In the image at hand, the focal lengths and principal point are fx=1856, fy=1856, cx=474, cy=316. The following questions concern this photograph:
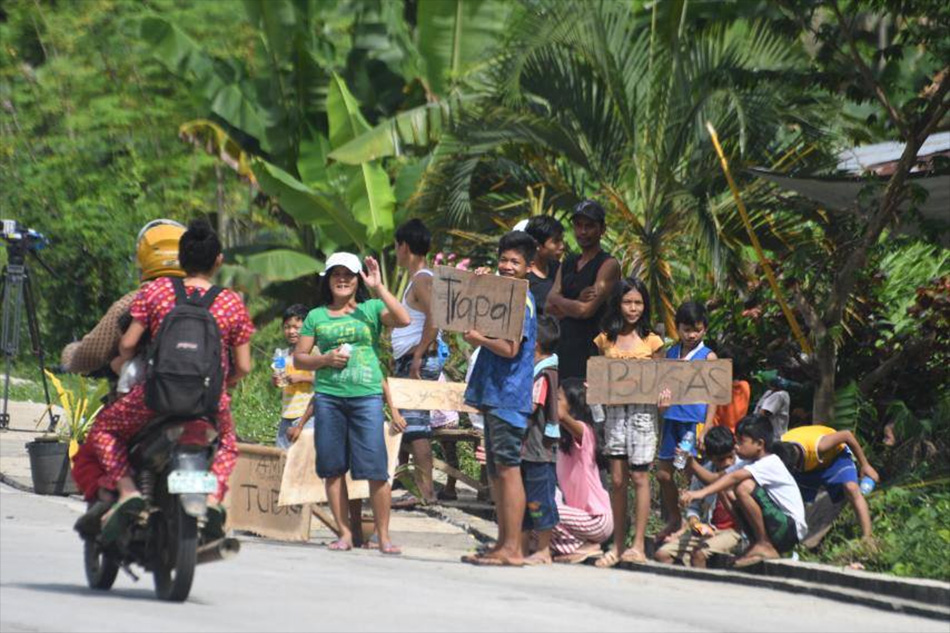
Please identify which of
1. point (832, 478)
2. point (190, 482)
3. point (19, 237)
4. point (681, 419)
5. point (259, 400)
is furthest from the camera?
point (259, 400)

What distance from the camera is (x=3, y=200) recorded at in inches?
1105

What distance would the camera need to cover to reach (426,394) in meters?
12.4

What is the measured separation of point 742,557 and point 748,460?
63cm

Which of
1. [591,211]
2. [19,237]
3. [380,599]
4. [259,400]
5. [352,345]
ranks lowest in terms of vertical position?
[380,599]

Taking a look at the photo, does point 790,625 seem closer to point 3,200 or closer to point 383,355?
point 383,355

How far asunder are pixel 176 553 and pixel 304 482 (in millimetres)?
3371

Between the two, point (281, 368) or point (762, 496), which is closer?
point (762, 496)

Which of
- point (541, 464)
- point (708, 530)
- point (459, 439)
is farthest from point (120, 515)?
point (459, 439)

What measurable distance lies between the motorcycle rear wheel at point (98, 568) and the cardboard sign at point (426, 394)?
338cm

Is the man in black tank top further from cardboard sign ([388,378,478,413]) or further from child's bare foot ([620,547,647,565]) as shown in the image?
child's bare foot ([620,547,647,565])

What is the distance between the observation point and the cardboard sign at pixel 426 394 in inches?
481

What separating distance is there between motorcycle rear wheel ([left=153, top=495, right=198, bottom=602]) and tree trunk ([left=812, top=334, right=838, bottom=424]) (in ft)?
22.2

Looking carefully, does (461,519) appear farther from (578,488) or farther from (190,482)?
(190,482)

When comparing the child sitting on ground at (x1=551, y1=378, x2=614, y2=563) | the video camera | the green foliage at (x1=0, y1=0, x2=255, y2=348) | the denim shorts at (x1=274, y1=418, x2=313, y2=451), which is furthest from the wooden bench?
the green foliage at (x1=0, y1=0, x2=255, y2=348)
